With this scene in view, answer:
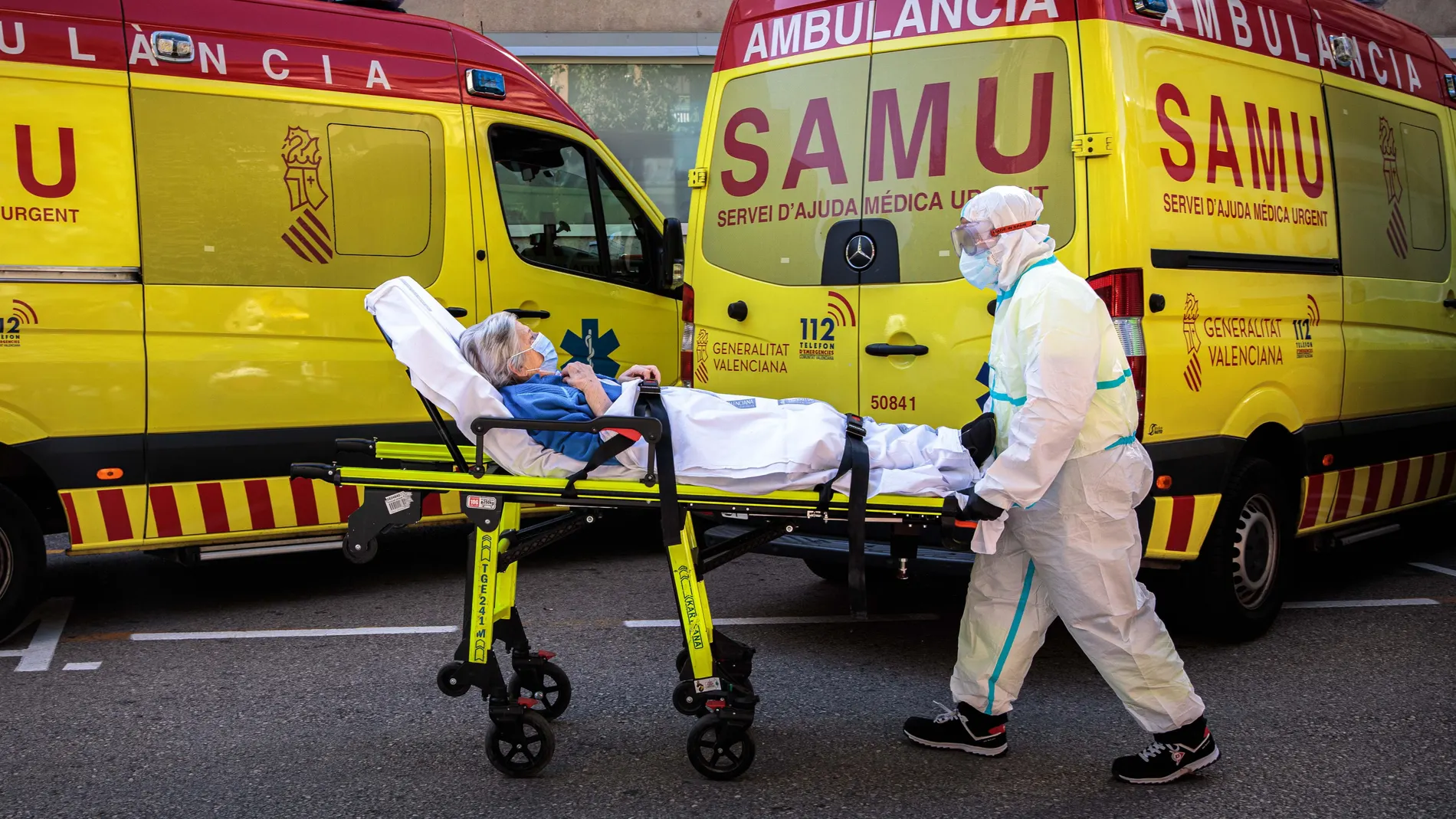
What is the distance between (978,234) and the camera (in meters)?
3.81

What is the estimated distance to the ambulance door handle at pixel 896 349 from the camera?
15.6ft

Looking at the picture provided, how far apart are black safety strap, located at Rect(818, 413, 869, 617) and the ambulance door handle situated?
1060 millimetres

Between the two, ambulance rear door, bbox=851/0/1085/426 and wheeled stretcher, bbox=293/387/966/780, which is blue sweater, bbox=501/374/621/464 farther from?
ambulance rear door, bbox=851/0/1085/426

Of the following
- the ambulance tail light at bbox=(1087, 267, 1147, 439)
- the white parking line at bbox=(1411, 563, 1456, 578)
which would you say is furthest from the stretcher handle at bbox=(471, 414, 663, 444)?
the white parking line at bbox=(1411, 563, 1456, 578)

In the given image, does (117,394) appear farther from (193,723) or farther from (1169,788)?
(1169,788)

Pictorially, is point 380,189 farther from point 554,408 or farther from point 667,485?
point 667,485

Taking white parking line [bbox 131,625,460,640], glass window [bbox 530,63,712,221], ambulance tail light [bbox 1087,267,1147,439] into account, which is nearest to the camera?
ambulance tail light [bbox 1087,267,1147,439]

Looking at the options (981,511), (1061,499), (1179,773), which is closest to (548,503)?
(981,511)

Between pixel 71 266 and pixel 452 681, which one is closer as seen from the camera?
pixel 452 681

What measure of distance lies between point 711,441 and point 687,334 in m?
1.81

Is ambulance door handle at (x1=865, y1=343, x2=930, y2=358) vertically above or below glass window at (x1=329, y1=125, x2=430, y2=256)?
below

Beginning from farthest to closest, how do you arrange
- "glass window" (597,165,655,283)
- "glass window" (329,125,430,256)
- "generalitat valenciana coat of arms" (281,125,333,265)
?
"glass window" (597,165,655,283)
"glass window" (329,125,430,256)
"generalitat valenciana coat of arms" (281,125,333,265)

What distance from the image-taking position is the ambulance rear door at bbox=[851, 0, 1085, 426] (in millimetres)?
4488

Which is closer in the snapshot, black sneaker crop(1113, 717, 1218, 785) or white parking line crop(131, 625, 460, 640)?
black sneaker crop(1113, 717, 1218, 785)
